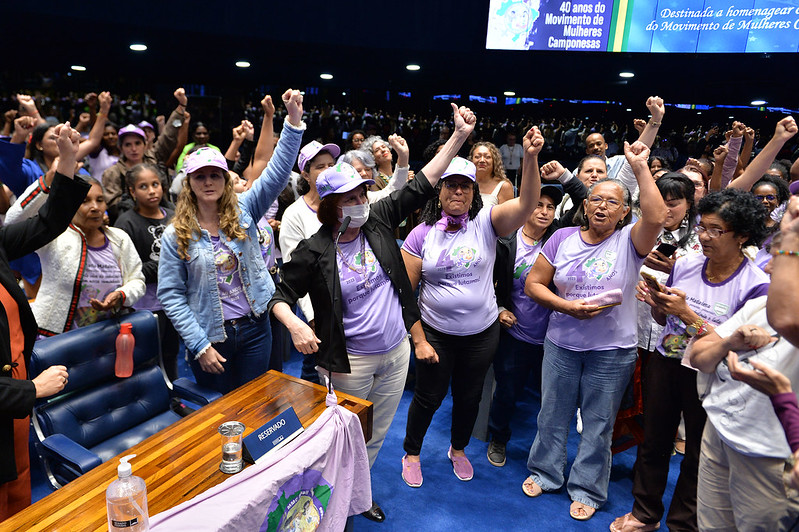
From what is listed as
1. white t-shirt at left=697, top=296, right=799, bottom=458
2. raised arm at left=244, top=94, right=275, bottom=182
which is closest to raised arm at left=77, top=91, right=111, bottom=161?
raised arm at left=244, top=94, right=275, bottom=182

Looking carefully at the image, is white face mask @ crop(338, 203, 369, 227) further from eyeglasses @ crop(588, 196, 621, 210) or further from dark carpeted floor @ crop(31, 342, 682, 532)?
dark carpeted floor @ crop(31, 342, 682, 532)

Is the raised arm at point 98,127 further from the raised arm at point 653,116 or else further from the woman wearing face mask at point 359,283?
the raised arm at point 653,116

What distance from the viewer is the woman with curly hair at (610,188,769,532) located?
204cm

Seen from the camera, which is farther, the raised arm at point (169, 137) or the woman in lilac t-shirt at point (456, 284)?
the raised arm at point (169, 137)

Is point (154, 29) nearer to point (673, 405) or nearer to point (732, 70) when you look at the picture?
point (673, 405)

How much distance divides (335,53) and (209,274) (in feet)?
19.2

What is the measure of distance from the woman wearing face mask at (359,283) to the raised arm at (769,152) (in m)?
2.06

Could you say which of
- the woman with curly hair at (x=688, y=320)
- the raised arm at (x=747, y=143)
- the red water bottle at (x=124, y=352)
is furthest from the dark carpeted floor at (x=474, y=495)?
the raised arm at (x=747, y=143)

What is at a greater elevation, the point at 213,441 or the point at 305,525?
the point at 213,441

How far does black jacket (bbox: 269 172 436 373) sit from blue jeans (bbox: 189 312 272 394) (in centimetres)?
40

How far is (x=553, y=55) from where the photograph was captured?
7117 millimetres

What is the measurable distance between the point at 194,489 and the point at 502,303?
6.66 feet

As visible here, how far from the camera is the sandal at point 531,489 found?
281 centimetres

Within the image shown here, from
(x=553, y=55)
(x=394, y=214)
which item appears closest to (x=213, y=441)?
(x=394, y=214)
